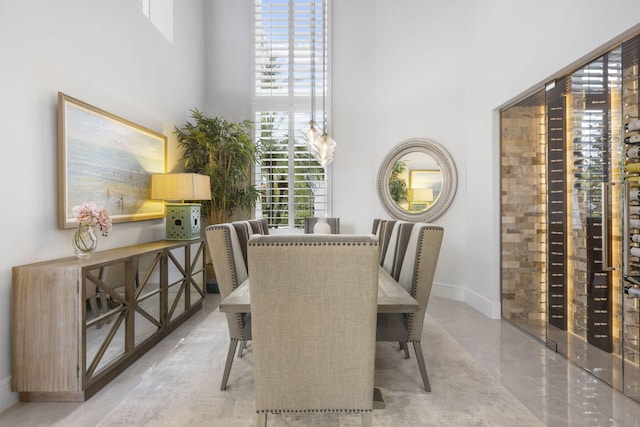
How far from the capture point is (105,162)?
2.88 m

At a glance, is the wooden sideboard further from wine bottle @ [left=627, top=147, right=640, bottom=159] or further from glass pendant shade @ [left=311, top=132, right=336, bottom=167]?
wine bottle @ [left=627, top=147, right=640, bottom=159]

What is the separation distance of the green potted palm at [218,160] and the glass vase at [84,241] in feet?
6.89

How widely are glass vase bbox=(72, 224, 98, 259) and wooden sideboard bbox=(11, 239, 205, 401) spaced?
46mm

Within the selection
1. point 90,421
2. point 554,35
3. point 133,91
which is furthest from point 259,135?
point 90,421

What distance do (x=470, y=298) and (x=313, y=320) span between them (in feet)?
10.6

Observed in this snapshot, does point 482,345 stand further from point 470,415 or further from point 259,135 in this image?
point 259,135

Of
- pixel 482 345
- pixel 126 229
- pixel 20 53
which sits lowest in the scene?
pixel 482 345

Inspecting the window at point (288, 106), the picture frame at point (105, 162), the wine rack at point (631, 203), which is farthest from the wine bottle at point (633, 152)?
the window at point (288, 106)

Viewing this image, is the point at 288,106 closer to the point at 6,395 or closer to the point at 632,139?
the point at 632,139

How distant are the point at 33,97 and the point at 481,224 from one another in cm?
383

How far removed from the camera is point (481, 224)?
3812mm

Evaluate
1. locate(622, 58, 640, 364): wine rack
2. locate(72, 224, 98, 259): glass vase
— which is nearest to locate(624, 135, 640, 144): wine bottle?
locate(622, 58, 640, 364): wine rack

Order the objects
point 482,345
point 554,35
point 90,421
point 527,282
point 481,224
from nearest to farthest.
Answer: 1. point 90,421
2. point 554,35
3. point 482,345
4. point 527,282
5. point 481,224

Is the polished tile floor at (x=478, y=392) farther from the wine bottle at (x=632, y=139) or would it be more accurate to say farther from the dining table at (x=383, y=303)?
the wine bottle at (x=632, y=139)
